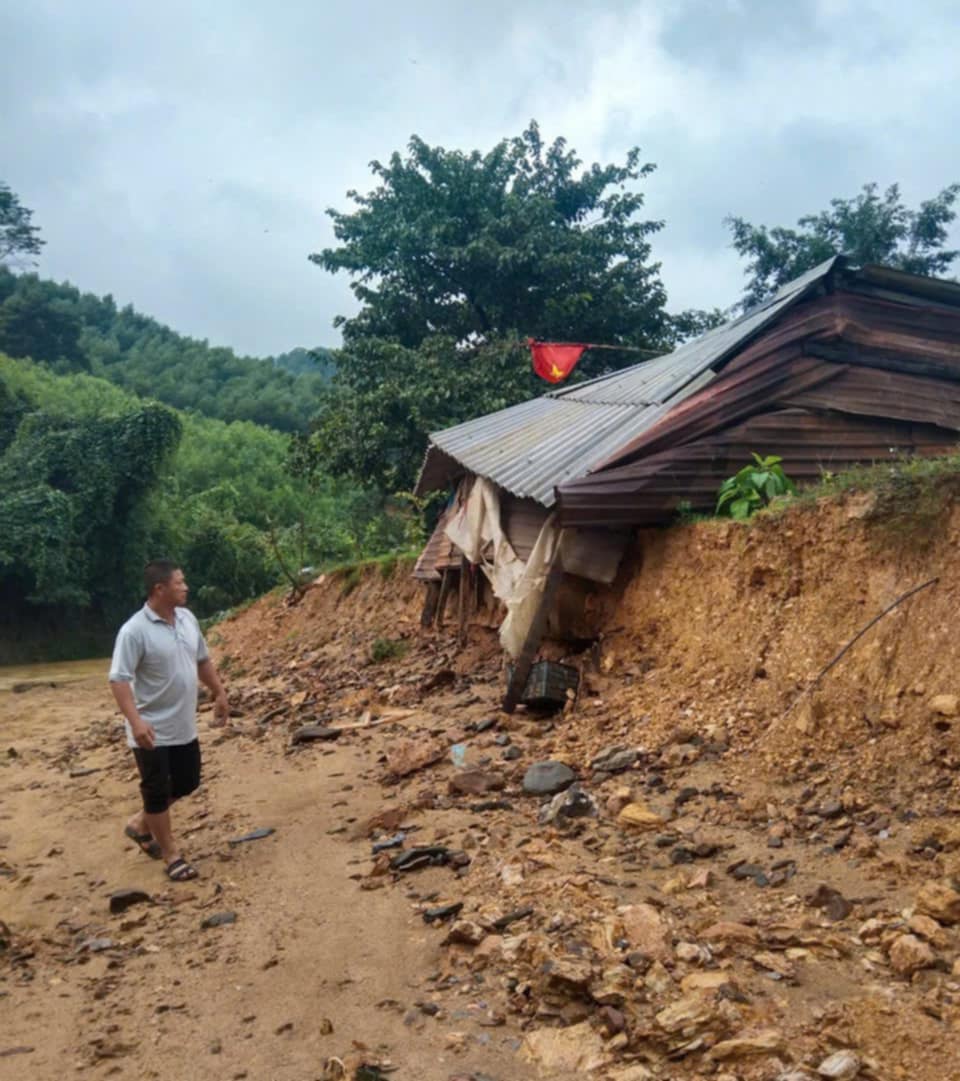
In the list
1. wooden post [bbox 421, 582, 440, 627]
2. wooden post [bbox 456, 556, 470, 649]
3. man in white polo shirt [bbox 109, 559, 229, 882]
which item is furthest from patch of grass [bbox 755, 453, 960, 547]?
wooden post [bbox 421, 582, 440, 627]

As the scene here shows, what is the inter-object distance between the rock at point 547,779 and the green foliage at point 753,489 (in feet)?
6.35

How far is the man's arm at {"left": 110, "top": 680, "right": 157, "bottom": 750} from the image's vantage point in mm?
4590

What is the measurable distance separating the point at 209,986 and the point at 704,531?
13.1 feet

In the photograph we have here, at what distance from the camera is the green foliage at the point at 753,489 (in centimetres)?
599

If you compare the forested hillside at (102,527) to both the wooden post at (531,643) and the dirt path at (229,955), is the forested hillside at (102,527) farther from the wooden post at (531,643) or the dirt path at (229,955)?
the dirt path at (229,955)

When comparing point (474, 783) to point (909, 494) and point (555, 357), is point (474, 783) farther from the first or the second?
point (555, 357)

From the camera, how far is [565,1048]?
8.87 ft

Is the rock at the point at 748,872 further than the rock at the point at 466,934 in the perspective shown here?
Yes

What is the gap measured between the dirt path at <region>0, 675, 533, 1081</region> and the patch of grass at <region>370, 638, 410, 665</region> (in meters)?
4.50

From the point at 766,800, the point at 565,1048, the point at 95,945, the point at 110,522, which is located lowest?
the point at 95,945

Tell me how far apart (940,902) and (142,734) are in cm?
354

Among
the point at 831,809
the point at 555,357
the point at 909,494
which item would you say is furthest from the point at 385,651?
the point at 831,809

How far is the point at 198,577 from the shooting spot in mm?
28656

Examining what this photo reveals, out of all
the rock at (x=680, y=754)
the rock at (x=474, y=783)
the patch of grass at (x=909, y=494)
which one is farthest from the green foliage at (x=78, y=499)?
the patch of grass at (x=909, y=494)
